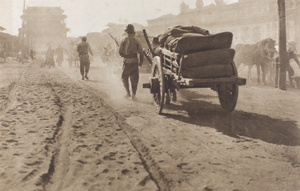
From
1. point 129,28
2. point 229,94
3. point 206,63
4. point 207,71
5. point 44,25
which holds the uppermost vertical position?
point 44,25

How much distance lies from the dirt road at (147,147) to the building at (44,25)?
193 ft

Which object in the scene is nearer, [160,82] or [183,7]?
[160,82]

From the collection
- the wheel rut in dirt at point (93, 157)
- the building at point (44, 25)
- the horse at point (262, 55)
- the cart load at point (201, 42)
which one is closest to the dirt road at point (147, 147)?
the wheel rut in dirt at point (93, 157)

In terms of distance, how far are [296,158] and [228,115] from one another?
2.15 metres

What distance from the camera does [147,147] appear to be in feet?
12.3

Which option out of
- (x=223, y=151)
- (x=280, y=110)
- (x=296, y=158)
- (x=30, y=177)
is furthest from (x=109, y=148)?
(x=280, y=110)

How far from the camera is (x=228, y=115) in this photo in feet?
17.9

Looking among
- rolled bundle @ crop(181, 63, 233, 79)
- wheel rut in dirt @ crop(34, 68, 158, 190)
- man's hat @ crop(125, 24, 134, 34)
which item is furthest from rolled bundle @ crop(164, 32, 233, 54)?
man's hat @ crop(125, 24, 134, 34)

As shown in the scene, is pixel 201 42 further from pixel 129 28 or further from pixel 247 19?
pixel 247 19

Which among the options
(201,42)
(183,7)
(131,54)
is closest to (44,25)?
(183,7)

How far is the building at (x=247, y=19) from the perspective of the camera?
28.7 meters

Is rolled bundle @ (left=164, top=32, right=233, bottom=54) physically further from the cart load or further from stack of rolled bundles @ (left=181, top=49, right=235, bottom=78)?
stack of rolled bundles @ (left=181, top=49, right=235, bottom=78)

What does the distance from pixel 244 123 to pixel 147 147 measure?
83.4 inches

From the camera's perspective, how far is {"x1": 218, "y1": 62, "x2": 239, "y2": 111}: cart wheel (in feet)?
17.2
